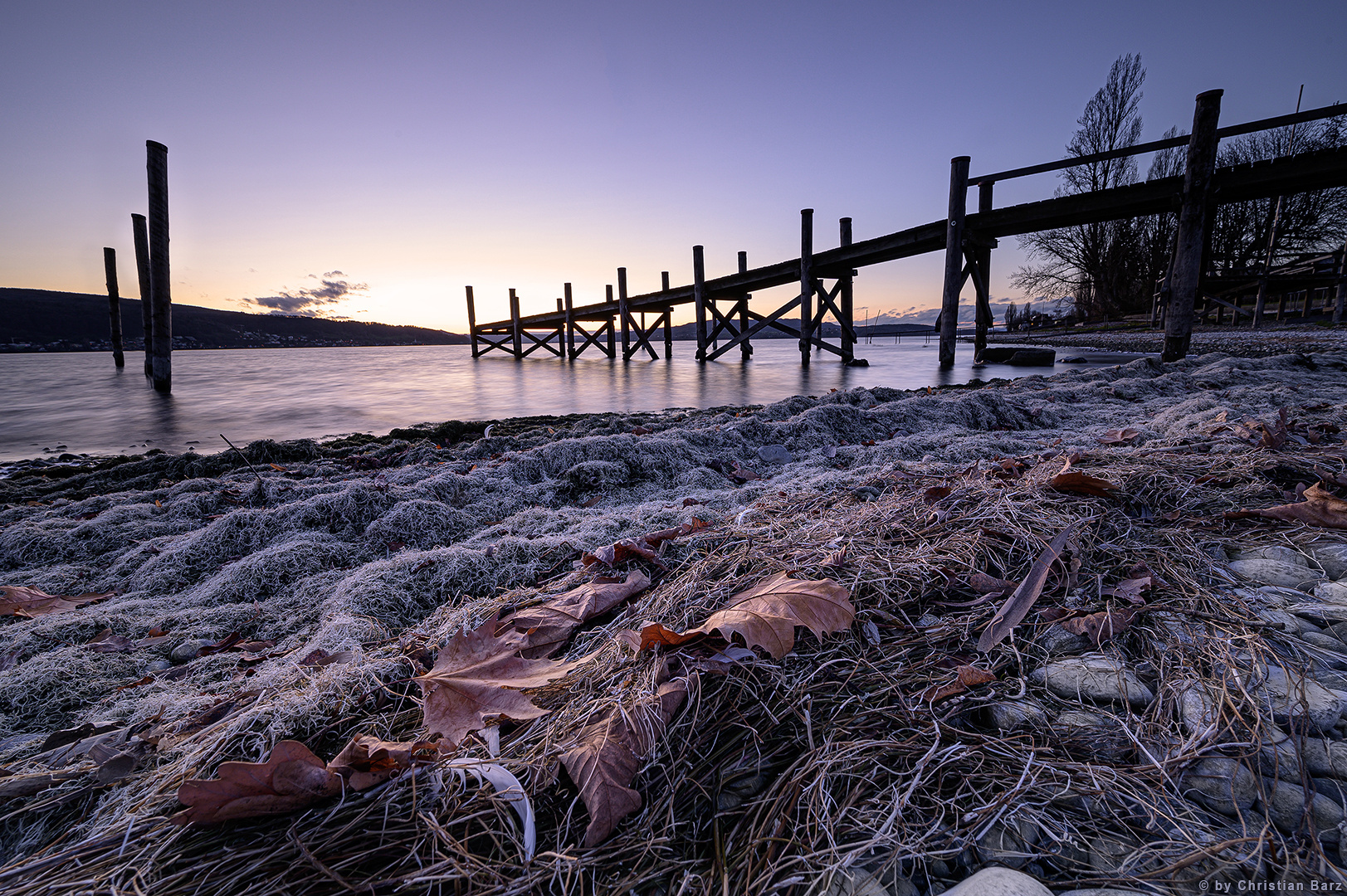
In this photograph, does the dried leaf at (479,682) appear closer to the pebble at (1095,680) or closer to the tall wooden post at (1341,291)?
the pebble at (1095,680)

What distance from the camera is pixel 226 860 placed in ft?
2.57

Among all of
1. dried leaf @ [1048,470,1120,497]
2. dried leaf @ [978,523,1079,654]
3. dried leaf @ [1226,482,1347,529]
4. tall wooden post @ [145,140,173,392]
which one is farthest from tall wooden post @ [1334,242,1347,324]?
tall wooden post @ [145,140,173,392]

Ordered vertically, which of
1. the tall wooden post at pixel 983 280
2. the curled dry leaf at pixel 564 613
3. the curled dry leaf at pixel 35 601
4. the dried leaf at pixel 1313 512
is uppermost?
the tall wooden post at pixel 983 280

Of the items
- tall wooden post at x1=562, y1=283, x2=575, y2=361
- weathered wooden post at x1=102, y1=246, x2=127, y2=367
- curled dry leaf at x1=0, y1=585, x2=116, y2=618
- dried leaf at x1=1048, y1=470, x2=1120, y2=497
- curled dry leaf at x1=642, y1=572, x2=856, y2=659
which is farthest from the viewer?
tall wooden post at x1=562, y1=283, x2=575, y2=361

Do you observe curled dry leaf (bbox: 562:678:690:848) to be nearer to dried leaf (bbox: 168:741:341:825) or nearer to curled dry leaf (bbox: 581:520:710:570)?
dried leaf (bbox: 168:741:341:825)

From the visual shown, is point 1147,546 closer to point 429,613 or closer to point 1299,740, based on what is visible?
point 1299,740

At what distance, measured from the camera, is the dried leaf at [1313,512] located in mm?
1495

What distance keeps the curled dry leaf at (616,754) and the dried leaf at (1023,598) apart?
0.69 metres

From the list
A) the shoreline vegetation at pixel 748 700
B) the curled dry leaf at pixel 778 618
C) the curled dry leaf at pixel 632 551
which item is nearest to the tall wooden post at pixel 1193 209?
the shoreline vegetation at pixel 748 700

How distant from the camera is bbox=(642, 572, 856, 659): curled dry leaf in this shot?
112 cm

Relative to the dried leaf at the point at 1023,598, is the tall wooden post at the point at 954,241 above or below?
above

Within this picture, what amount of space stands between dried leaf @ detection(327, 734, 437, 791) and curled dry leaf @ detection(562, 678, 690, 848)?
279 mm

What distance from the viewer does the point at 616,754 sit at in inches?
36.2

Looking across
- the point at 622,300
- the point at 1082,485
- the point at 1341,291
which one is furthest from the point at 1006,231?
the point at 1341,291
